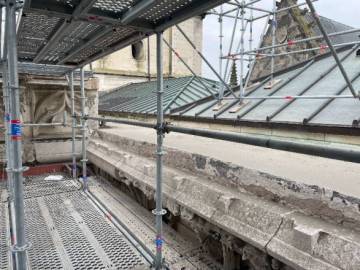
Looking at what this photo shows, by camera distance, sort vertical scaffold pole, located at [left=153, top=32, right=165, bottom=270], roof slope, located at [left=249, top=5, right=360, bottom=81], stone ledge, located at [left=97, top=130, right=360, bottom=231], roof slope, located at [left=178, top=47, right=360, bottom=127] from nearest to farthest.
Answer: stone ledge, located at [left=97, top=130, right=360, bottom=231] < vertical scaffold pole, located at [left=153, top=32, right=165, bottom=270] < roof slope, located at [left=178, top=47, right=360, bottom=127] < roof slope, located at [left=249, top=5, right=360, bottom=81]

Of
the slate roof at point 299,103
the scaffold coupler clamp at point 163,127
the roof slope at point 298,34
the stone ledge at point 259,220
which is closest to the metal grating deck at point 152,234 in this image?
the stone ledge at point 259,220

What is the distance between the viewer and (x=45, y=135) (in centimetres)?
621

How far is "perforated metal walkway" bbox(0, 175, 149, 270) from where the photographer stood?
2.77 m

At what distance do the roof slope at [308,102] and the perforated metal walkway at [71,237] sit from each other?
105 inches

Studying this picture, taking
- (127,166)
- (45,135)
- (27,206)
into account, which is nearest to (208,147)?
(127,166)

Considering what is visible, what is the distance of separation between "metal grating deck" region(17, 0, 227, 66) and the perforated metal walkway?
2.09 metres

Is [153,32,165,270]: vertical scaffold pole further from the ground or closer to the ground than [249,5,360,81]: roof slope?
closer to the ground

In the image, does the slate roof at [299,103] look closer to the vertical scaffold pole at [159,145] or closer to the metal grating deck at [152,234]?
the vertical scaffold pole at [159,145]

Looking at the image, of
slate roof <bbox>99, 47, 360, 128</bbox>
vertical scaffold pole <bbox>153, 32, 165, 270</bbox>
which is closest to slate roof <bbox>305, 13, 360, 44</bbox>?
slate roof <bbox>99, 47, 360, 128</bbox>

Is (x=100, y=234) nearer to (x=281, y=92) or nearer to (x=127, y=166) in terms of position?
(x=127, y=166)

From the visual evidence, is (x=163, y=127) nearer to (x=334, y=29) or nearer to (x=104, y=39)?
(x=104, y=39)

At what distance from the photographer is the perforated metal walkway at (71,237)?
2.77m

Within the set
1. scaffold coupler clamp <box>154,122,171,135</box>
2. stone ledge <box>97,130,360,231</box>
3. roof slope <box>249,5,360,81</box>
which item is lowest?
stone ledge <box>97,130,360,231</box>

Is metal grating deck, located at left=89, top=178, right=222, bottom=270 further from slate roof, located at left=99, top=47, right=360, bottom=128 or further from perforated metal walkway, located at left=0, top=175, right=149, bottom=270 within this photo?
slate roof, located at left=99, top=47, right=360, bottom=128
